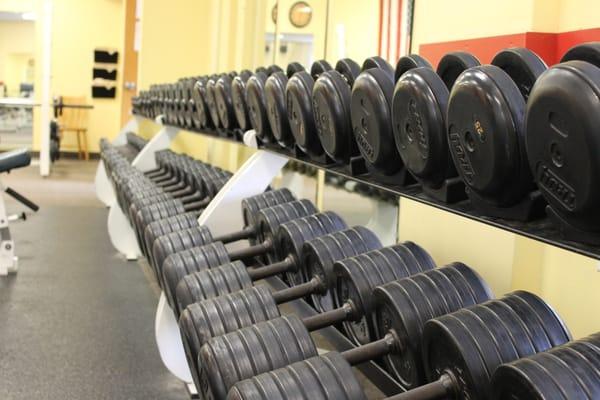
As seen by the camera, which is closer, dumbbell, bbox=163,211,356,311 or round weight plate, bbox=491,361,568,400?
round weight plate, bbox=491,361,568,400

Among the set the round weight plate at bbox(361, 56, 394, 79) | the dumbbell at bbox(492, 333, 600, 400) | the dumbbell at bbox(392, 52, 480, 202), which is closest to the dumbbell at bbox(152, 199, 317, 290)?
the round weight plate at bbox(361, 56, 394, 79)

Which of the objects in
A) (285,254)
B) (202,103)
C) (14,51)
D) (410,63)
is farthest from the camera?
(14,51)

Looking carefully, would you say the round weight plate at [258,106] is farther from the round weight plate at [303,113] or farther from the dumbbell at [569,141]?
the dumbbell at [569,141]

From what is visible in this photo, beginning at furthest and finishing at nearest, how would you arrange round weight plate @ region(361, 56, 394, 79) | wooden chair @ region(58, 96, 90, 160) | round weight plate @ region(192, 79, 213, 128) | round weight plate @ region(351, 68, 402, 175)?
1. wooden chair @ region(58, 96, 90, 160)
2. round weight plate @ region(192, 79, 213, 128)
3. round weight plate @ region(361, 56, 394, 79)
4. round weight plate @ region(351, 68, 402, 175)

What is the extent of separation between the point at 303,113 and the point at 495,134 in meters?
0.93

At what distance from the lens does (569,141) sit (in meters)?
0.91

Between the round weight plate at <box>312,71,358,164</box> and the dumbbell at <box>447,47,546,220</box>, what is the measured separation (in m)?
0.52

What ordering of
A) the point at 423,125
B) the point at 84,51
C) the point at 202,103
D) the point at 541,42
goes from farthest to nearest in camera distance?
the point at 84,51 → the point at 202,103 → the point at 541,42 → the point at 423,125

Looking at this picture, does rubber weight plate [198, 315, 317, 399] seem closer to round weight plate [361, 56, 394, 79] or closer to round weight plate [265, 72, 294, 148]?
round weight plate [361, 56, 394, 79]

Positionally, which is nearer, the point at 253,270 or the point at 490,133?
the point at 490,133

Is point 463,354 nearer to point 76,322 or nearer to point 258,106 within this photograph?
point 258,106

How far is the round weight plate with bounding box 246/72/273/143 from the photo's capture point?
2.43 meters

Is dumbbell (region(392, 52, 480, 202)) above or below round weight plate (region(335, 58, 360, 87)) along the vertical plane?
below

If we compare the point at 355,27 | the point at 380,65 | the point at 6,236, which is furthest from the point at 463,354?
the point at 6,236
